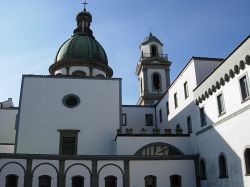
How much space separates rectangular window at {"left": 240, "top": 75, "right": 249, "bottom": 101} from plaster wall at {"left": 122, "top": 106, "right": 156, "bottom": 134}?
66.4 feet

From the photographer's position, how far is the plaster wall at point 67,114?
95.1 feet

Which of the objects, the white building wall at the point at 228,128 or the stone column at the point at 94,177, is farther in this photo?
the stone column at the point at 94,177

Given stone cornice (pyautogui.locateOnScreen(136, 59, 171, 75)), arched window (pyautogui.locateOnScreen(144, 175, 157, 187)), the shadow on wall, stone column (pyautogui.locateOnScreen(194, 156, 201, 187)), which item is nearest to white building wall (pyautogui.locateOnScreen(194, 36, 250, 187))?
the shadow on wall

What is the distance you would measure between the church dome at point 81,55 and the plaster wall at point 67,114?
557cm

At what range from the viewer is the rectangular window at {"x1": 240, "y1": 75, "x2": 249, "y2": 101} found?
62.6 ft

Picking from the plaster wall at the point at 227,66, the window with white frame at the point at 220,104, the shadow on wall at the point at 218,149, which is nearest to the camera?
the plaster wall at the point at 227,66

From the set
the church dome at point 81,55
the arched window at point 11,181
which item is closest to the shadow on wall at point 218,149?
the church dome at point 81,55

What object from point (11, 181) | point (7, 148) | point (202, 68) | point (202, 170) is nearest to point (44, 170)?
point (11, 181)

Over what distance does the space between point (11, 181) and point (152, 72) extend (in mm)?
28663

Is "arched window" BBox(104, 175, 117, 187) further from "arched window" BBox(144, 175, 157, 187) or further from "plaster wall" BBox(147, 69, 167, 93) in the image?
"plaster wall" BBox(147, 69, 167, 93)

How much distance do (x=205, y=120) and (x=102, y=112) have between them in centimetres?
1060

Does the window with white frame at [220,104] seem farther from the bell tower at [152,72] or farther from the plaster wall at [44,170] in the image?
the bell tower at [152,72]

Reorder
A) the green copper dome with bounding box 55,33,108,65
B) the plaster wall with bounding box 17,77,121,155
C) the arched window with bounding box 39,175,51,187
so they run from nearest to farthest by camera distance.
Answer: the arched window with bounding box 39,175,51,187
the plaster wall with bounding box 17,77,121,155
the green copper dome with bounding box 55,33,108,65

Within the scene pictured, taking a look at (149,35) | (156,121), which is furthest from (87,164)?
(149,35)
